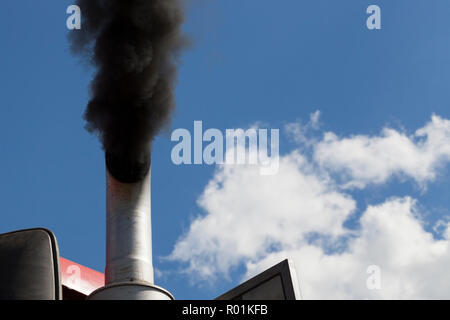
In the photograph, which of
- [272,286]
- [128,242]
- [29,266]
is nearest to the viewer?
[29,266]

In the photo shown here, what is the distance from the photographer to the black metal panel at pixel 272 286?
255 inches

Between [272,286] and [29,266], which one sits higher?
[29,266]

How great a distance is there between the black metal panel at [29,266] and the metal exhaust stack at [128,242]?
1516 millimetres

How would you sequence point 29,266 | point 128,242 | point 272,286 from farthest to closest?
1. point 128,242
2. point 272,286
3. point 29,266

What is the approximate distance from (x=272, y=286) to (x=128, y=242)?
9.22 feet

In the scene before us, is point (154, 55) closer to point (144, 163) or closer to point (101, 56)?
point (101, 56)

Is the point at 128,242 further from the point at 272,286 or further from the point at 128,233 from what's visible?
the point at 272,286

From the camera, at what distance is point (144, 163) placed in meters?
9.73

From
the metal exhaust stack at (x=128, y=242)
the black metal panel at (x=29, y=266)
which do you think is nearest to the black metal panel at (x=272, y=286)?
the metal exhaust stack at (x=128, y=242)

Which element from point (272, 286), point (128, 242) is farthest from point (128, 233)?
point (272, 286)

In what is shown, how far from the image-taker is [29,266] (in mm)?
6164
